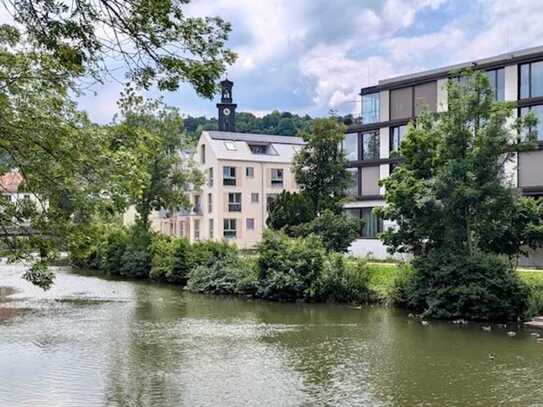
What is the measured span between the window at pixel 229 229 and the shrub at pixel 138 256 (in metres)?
11.3

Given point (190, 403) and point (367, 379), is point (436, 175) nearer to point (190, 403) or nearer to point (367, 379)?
point (367, 379)

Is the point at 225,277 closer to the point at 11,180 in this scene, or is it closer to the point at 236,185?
the point at 11,180

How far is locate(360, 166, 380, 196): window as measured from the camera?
140 feet

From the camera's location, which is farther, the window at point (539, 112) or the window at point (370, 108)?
the window at point (370, 108)

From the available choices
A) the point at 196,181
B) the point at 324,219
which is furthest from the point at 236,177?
the point at 324,219

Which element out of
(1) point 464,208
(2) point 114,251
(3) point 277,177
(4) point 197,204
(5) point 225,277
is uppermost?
(3) point 277,177

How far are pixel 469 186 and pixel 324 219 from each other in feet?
39.2

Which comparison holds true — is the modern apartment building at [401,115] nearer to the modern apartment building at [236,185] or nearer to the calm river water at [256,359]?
the modern apartment building at [236,185]

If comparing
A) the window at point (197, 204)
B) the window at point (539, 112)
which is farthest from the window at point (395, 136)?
the window at point (197, 204)

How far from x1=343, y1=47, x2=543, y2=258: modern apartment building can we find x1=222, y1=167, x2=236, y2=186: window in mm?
12957

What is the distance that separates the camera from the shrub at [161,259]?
3706cm

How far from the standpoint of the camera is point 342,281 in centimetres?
2617

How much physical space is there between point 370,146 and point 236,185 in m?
15.3

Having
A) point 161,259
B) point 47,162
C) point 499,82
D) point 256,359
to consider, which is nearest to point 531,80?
point 499,82
